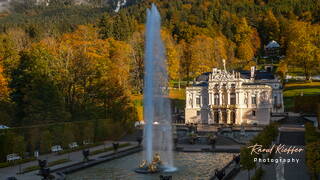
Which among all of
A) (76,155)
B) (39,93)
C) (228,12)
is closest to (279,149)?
(76,155)

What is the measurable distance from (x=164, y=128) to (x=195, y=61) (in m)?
55.6

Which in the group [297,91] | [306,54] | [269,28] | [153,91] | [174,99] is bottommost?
[153,91]

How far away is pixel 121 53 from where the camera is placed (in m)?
70.9

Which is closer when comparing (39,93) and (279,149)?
(279,149)

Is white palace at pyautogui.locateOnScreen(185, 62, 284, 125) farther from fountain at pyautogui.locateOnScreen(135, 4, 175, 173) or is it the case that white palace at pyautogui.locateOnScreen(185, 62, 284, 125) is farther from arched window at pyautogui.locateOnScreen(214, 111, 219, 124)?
fountain at pyautogui.locateOnScreen(135, 4, 175, 173)

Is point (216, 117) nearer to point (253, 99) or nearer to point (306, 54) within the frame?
point (253, 99)

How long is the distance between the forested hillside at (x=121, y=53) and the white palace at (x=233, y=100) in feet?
31.5

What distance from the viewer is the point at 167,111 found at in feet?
83.7

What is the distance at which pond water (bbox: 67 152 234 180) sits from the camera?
24.1 m

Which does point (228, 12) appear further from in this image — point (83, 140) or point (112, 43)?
point (83, 140)

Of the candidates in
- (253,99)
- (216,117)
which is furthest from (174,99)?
(253,99)

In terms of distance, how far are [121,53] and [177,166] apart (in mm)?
Answer: 45165

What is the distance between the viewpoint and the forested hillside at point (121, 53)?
148 ft

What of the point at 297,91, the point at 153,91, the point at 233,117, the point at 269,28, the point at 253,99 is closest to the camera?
the point at 153,91
